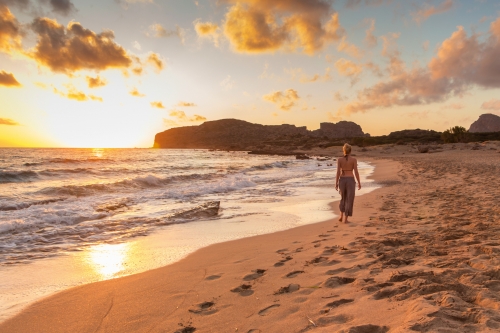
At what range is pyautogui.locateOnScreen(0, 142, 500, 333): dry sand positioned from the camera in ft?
9.32

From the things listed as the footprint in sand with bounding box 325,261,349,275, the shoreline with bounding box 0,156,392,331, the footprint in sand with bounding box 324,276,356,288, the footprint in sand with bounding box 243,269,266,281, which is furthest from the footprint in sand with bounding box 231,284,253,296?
the footprint in sand with bounding box 325,261,349,275

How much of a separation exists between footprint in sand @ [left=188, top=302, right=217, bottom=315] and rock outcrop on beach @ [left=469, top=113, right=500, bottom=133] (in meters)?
209

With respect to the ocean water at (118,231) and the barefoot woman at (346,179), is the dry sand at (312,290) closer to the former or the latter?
the ocean water at (118,231)

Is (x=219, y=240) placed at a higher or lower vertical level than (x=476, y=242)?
lower

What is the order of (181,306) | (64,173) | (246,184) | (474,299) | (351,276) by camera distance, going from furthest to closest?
1. (64,173)
2. (246,184)
3. (351,276)
4. (181,306)
5. (474,299)

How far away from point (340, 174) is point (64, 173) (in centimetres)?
2614

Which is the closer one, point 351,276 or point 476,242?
point 351,276

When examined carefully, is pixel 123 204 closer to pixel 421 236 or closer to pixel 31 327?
pixel 31 327

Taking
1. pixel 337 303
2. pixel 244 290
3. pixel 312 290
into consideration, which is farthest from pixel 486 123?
pixel 244 290

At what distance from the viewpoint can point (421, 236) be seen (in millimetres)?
5562

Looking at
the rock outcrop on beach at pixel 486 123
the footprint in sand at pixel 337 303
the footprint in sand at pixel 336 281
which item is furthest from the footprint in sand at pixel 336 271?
the rock outcrop on beach at pixel 486 123

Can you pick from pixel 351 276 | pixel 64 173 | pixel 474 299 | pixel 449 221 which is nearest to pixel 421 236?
pixel 449 221

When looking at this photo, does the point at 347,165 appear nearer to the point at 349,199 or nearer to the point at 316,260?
the point at 349,199

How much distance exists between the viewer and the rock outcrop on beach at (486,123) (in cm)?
17190
